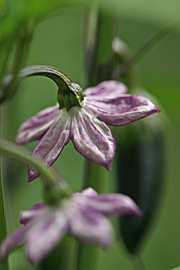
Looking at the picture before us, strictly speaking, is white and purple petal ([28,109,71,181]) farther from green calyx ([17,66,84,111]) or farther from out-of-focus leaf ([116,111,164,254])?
out-of-focus leaf ([116,111,164,254])

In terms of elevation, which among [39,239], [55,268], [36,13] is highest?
[36,13]

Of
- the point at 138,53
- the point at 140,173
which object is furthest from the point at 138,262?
the point at 138,53

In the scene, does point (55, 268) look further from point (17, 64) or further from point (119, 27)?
point (119, 27)

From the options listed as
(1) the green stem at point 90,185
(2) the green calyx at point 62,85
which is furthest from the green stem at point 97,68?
(2) the green calyx at point 62,85

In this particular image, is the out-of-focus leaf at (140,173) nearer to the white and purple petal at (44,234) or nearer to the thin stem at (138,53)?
the thin stem at (138,53)

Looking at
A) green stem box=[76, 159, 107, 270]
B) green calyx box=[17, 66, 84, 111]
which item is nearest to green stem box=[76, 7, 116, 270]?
green stem box=[76, 159, 107, 270]

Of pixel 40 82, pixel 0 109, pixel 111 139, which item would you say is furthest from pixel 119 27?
pixel 111 139

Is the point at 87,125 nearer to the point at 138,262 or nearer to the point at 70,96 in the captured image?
the point at 70,96
